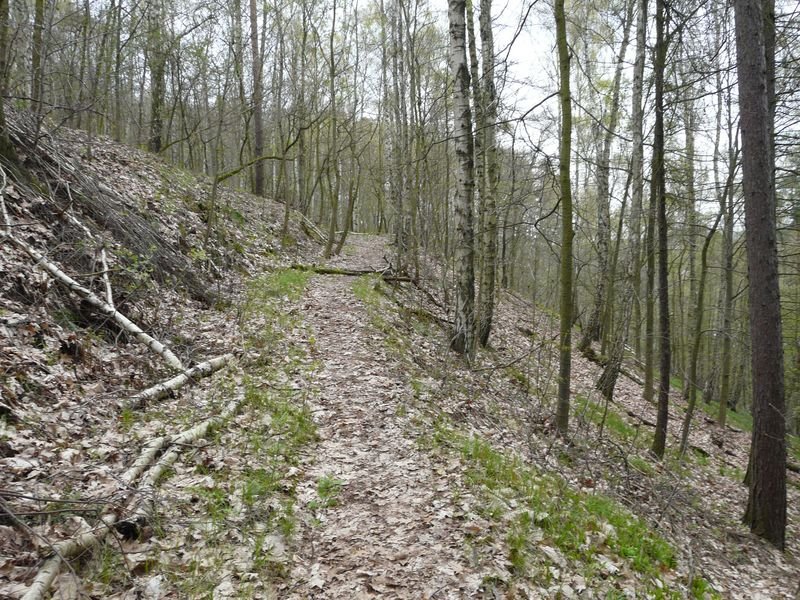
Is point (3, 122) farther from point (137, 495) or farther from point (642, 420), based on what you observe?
point (642, 420)

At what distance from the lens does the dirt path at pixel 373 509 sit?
336 cm

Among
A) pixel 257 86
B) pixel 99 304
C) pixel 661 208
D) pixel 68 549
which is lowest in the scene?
pixel 68 549

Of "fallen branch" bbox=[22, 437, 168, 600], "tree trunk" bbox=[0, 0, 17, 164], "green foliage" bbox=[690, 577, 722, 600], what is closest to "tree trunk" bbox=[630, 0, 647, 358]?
"green foliage" bbox=[690, 577, 722, 600]

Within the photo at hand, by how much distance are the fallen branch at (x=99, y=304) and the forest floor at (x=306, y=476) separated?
0.13 metres

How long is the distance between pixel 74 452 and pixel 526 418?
5976mm

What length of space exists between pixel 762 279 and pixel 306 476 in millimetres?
5764

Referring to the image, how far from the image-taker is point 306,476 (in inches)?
182

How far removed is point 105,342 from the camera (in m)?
5.88

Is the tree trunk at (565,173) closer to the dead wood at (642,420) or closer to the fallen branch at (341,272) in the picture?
the dead wood at (642,420)

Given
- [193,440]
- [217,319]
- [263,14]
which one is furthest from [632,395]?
[263,14]

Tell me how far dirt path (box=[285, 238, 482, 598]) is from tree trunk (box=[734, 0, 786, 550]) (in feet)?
14.3

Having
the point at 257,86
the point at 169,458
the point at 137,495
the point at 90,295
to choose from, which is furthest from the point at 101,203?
the point at 257,86

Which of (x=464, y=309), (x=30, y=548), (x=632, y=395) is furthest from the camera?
(x=632, y=395)

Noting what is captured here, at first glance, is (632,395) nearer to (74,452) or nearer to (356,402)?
(356,402)
